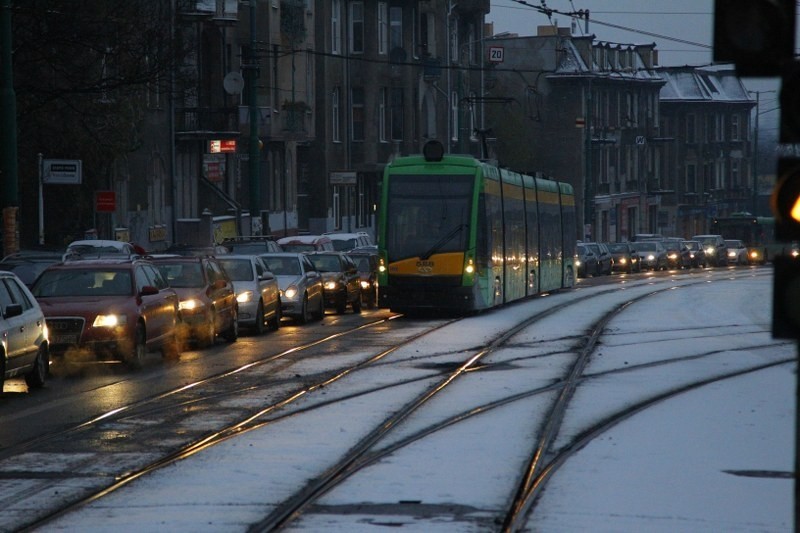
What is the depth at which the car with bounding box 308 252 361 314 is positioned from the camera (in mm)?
37062

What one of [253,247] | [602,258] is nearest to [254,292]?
[253,247]

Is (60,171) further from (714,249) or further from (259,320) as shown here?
(714,249)

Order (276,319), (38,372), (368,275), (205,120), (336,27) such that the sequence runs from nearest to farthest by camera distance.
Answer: (38,372) < (276,319) < (368,275) < (205,120) < (336,27)

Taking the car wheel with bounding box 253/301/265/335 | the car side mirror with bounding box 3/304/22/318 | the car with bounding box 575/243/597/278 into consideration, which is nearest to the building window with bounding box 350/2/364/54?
the car with bounding box 575/243/597/278

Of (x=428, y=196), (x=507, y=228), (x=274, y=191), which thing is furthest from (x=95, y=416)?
(x=274, y=191)

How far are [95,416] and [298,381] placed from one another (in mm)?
4045

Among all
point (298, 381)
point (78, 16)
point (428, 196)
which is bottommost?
point (298, 381)

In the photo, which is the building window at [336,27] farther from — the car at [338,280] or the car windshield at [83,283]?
the car windshield at [83,283]

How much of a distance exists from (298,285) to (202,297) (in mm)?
7220

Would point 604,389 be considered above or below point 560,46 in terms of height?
below

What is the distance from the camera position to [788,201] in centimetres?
667

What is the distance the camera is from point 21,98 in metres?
34.7

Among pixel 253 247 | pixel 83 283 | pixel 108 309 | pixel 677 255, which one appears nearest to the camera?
pixel 108 309

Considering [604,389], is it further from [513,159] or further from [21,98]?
[513,159]
